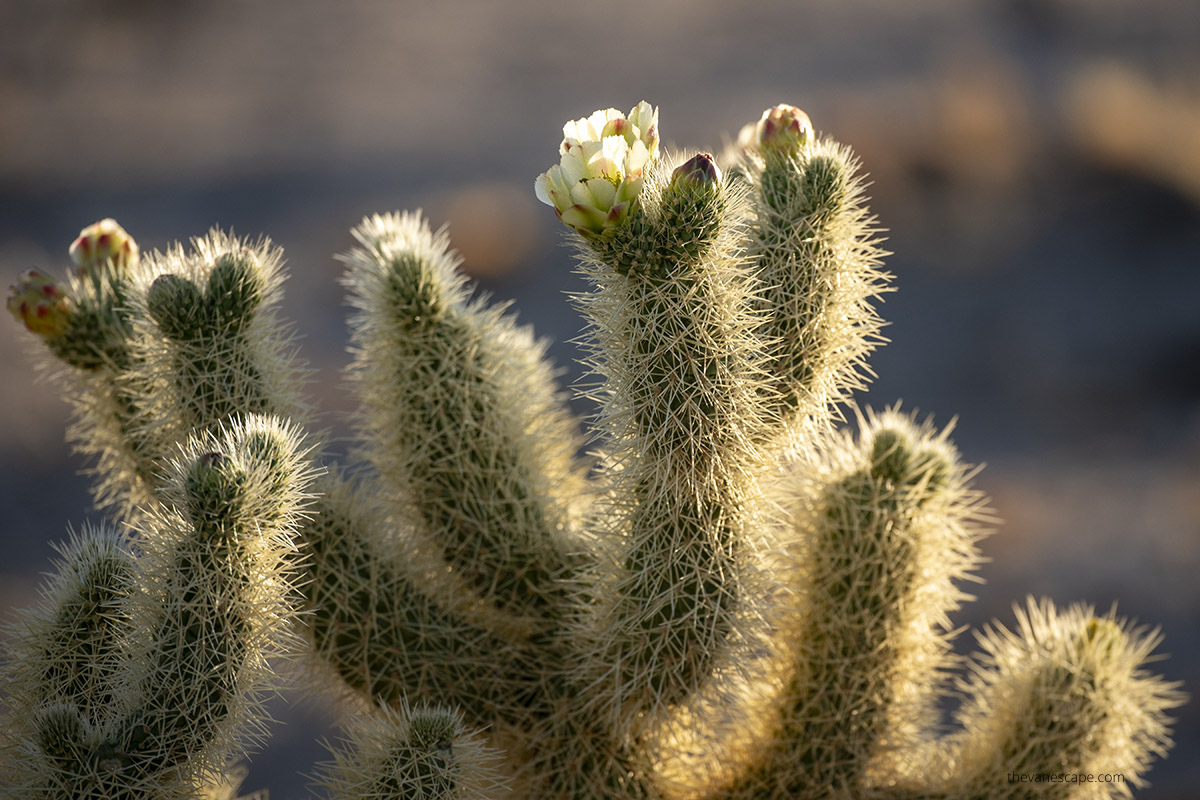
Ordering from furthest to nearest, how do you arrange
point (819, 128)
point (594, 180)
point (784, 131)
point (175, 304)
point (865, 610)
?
1. point (819, 128)
2. point (865, 610)
3. point (784, 131)
4. point (175, 304)
5. point (594, 180)

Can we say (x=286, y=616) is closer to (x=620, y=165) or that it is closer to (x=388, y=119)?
(x=620, y=165)

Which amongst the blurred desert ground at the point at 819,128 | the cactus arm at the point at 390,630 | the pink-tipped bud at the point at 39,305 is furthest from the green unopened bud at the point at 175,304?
the blurred desert ground at the point at 819,128

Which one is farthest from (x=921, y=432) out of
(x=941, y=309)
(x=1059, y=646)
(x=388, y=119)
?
(x=388, y=119)

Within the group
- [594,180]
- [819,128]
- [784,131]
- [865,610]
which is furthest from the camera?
[819,128]

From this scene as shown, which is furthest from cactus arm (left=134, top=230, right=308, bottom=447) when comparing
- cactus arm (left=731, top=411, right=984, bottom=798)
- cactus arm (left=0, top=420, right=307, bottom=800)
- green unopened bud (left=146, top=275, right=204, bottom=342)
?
cactus arm (left=731, top=411, right=984, bottom=798)

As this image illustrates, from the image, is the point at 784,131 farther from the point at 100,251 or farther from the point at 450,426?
the point at 100,251

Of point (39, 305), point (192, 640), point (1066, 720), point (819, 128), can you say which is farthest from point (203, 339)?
point (819, 128)
